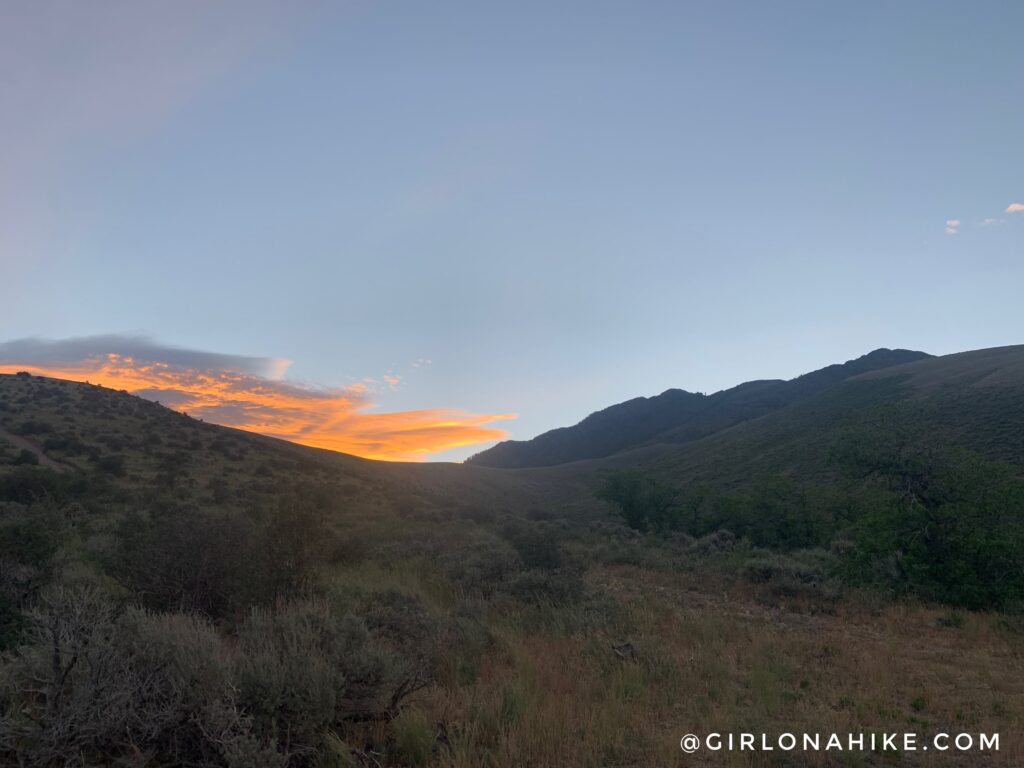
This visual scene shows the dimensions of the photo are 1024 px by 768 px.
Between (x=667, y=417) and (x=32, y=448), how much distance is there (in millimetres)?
158917

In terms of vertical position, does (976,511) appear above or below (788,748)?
above

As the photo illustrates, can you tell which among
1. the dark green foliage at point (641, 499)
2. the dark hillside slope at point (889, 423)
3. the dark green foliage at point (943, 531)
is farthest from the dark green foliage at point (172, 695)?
the dark green foliage at point (641, 499)

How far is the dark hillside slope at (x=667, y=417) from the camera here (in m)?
142

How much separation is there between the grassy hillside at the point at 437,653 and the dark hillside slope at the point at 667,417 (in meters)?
127

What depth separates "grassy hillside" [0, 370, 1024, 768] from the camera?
4137mm

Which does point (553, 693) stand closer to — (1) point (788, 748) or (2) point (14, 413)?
(1) point (788, 748)

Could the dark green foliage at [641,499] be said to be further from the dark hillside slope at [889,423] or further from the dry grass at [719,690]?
the dry grass at [719,690]

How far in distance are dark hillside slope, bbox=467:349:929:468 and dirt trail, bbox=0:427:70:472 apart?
122056mm

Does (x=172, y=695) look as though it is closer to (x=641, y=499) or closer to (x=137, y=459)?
(x=137, y=459)

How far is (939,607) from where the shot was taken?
11.8 m

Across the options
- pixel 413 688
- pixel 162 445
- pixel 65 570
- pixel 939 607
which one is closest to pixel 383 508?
pixel 162 445

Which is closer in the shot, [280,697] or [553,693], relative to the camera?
[280,697]

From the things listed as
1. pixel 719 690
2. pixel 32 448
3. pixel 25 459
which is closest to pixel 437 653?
pixel 719 690

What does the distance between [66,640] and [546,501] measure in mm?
77230
